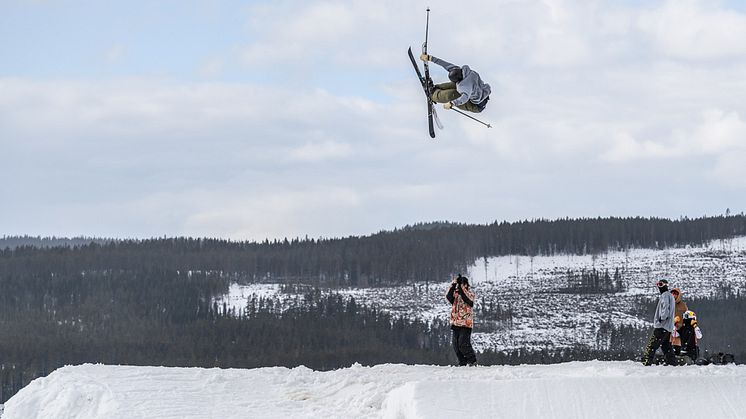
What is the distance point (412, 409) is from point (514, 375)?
12.1ft

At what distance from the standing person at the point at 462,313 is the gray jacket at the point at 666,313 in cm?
396

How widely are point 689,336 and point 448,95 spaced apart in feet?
26.1

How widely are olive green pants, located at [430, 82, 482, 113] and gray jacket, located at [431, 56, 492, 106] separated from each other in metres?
0.24

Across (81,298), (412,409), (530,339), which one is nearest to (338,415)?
A: (412,409)

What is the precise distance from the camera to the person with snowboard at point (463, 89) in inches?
837

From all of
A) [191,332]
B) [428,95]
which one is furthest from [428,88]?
[191,332]

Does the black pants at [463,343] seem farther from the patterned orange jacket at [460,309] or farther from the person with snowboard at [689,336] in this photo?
the person with snowboard at [689,336]

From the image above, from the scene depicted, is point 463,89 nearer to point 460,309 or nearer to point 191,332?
point 460,309

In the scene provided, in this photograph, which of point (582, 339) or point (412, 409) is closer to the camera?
point (412, 409)

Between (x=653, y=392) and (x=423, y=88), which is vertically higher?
(x=423, y=88)

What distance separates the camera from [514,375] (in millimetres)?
20656

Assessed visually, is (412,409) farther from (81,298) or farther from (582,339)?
(81,298)

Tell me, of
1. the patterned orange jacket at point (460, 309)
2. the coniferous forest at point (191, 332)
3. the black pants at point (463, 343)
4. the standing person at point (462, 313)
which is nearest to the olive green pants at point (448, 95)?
the standing person at point (462, 313)

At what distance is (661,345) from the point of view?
23.0m
